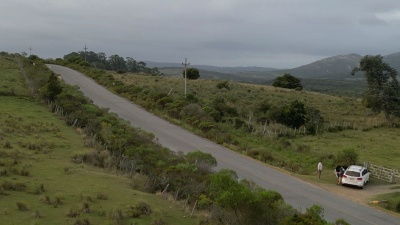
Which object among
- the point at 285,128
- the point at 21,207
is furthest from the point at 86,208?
the point at 285,128

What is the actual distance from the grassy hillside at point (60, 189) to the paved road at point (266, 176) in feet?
22.4

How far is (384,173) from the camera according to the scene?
2883 cm

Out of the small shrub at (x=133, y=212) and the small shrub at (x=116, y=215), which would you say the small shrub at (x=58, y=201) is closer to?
the small shrub at (x=116, y=215)

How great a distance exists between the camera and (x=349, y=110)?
67250mm

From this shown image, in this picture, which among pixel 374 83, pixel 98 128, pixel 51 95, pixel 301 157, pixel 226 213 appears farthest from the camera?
pixel 374 83

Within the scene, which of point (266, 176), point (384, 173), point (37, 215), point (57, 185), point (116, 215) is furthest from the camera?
point (384, 173)

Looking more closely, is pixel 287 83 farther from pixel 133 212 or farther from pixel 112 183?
pixel 133 212

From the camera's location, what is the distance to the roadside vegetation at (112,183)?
14.0 meters

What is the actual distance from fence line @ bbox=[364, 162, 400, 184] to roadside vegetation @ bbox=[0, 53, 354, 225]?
11.8m

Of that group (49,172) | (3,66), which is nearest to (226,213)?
(49,172)

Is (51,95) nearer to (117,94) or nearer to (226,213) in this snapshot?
(117,94)

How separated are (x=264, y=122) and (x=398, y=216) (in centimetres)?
2719

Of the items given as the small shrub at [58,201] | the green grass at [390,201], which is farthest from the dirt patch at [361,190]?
the small shrub at [58,201]

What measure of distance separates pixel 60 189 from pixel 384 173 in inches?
819
